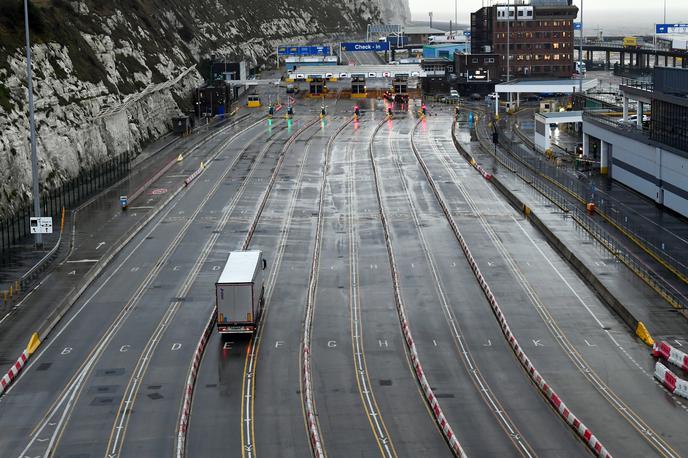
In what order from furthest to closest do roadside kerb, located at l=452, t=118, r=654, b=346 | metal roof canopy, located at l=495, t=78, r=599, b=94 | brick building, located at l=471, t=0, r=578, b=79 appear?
brick building, located at l=471, t=0, r=578, b=79, metal roof canopy, located at l=495, t=78, r=599, b=94, roadside kerb, located at l=452, t=118, r=654, b=346

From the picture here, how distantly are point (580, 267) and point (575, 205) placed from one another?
19.4 metres

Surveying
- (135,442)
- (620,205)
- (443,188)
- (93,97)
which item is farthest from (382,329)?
(93,97)

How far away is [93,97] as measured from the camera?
109 meters

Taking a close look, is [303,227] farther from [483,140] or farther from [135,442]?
[483,140]

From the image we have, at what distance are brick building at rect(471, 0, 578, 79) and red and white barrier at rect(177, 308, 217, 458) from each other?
5813 inches

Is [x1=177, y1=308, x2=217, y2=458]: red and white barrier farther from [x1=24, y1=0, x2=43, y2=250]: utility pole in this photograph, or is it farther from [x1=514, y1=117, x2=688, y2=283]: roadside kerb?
[x1=514, y1=117, x2=688, y2=283]: roadside kerb

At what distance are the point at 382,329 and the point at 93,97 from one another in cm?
6236

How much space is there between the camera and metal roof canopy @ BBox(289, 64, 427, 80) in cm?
18638

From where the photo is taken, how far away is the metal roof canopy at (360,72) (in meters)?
186

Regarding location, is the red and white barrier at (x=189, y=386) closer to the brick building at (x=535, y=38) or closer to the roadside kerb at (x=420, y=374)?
the roadside kerb at (x=420, y=374)

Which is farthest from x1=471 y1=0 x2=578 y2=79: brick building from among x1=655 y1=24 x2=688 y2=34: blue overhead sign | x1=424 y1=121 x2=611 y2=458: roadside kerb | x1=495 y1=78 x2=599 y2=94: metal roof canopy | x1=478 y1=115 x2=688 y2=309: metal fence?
x1=424 y1=121 x2=611 y2=458: roadside kerb

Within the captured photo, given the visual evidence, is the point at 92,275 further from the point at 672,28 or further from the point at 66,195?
the point at 672,28

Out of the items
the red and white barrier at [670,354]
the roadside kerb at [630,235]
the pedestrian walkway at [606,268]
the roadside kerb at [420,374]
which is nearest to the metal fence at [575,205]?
the roadside kerb at [630,235]

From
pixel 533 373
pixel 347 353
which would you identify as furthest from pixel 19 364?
pixel 533 373
